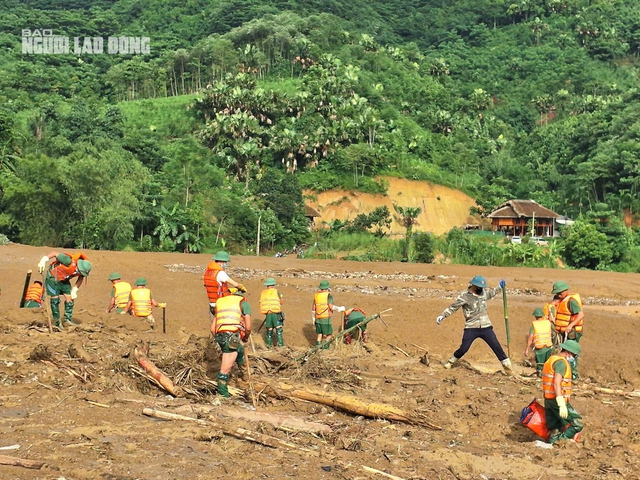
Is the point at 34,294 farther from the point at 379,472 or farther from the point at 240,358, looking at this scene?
the point at 379,472

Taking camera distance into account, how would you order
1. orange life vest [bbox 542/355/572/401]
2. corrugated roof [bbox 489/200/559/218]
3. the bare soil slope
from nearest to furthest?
orange life vest [bbox 542/355/572/401], corrugated roof [bbox 489/200/559/218], the bare soil slope

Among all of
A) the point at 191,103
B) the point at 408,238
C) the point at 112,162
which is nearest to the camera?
→ the point at 408,238

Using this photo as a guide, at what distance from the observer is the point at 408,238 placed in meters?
36.5

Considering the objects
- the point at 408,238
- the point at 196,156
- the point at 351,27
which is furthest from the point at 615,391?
the point at 351,27

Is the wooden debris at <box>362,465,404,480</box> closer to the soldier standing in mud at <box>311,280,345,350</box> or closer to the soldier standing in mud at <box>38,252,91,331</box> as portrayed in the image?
the soldier standing in mud at <box>311,280,345,350</box>

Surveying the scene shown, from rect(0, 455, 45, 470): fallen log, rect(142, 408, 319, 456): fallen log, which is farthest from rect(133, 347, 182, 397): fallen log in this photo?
rect(0, 455, 45, 470): fallen log

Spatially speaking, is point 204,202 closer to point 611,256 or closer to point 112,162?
point 112,162

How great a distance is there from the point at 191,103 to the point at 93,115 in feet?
58.9

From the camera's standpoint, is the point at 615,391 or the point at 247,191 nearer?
the point at 615,391

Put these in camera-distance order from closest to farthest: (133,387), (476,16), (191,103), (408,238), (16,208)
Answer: (133,387) → (16,208) → (408,238) → (191,103) → (476,16)

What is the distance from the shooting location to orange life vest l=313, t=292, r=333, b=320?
39.1 feet

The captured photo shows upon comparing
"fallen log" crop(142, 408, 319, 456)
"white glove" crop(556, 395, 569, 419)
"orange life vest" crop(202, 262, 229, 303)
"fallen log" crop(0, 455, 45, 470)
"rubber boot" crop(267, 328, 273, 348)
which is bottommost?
"rubber boot" crop(267, 328, 273, 348)

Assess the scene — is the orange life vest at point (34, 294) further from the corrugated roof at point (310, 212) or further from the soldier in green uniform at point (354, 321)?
the corrugated roof at point (310, 212)

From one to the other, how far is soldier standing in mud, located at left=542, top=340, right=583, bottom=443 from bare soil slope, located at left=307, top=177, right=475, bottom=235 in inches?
1906
